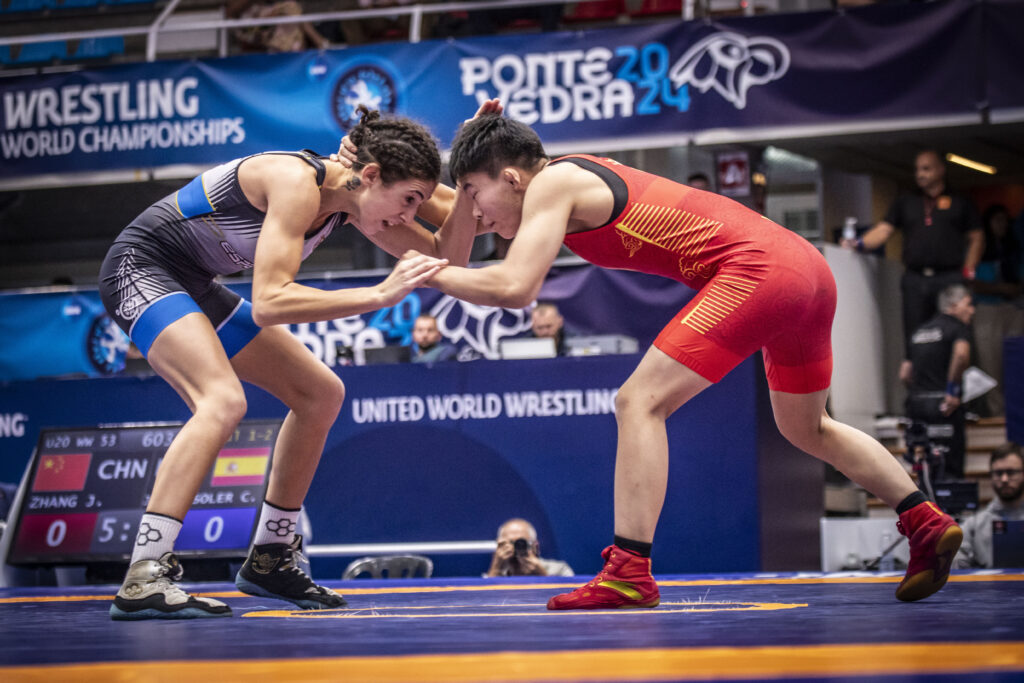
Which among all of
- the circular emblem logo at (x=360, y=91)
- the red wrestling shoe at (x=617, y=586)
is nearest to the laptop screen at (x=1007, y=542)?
the red wrestling shoe at (x=617, y=586)

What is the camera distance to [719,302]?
2.90 metres

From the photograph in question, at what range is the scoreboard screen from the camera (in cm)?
549

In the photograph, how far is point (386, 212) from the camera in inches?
123

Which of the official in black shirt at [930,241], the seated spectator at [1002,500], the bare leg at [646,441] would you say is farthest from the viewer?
the official in black shirt at [930,241]

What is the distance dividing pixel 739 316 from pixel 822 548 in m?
3.68

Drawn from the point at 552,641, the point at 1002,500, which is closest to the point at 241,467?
the point at 552,641

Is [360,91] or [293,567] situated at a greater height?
[360,91]

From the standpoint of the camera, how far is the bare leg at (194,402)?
302 cm

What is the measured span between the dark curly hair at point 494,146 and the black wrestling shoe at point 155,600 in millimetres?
1287

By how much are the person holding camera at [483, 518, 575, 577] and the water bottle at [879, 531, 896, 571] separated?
163 centimetres

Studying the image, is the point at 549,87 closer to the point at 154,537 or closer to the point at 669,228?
the point at 669,228

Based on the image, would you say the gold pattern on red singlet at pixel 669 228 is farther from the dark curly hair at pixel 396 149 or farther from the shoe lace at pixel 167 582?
the shoe lace at pixel 167 582

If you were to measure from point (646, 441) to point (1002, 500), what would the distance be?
12.8ft

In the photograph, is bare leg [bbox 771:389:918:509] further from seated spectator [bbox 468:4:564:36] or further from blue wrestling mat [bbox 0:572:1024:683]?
seated spectator [bbox 468:4:564:36]
